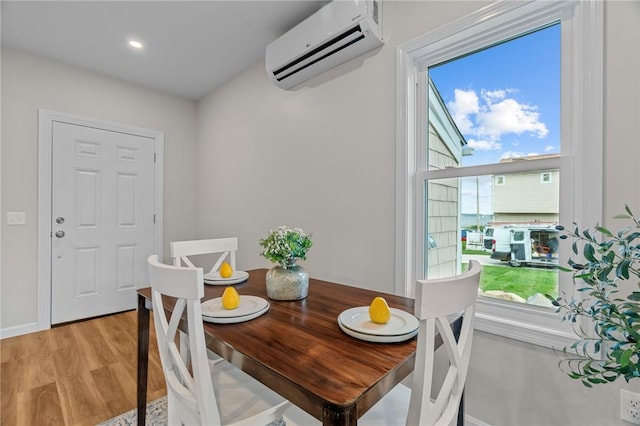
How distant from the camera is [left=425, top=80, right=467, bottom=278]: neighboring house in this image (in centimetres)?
175

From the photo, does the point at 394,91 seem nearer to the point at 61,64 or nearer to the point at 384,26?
the point at 384,26

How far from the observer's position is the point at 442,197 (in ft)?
5.91

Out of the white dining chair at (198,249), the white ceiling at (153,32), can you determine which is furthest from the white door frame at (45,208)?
the white dining chair at (198,249)

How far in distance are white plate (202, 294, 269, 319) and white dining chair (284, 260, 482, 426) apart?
1.31ft

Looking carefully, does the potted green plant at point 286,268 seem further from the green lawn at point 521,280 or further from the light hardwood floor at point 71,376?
the light hardwood floor at point 71,376

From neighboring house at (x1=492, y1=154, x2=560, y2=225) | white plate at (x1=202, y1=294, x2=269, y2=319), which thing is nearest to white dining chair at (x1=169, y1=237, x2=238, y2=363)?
white plate at (x1=202, y1=294, x2=269, y2=319)

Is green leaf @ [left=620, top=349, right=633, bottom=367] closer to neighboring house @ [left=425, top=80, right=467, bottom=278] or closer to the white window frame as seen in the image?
the white window frame

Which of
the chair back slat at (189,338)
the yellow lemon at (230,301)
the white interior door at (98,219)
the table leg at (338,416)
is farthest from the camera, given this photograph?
the white interior door at (98,219)

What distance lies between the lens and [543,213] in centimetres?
142

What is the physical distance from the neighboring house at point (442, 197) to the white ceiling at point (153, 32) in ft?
4.00

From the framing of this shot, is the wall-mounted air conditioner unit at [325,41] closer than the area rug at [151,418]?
No

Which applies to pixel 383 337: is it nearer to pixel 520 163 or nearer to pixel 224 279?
pixel 224 279

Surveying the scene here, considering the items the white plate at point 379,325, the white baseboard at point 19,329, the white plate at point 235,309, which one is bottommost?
the white baseboard at point 19,329

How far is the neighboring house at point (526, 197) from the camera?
139 cm
